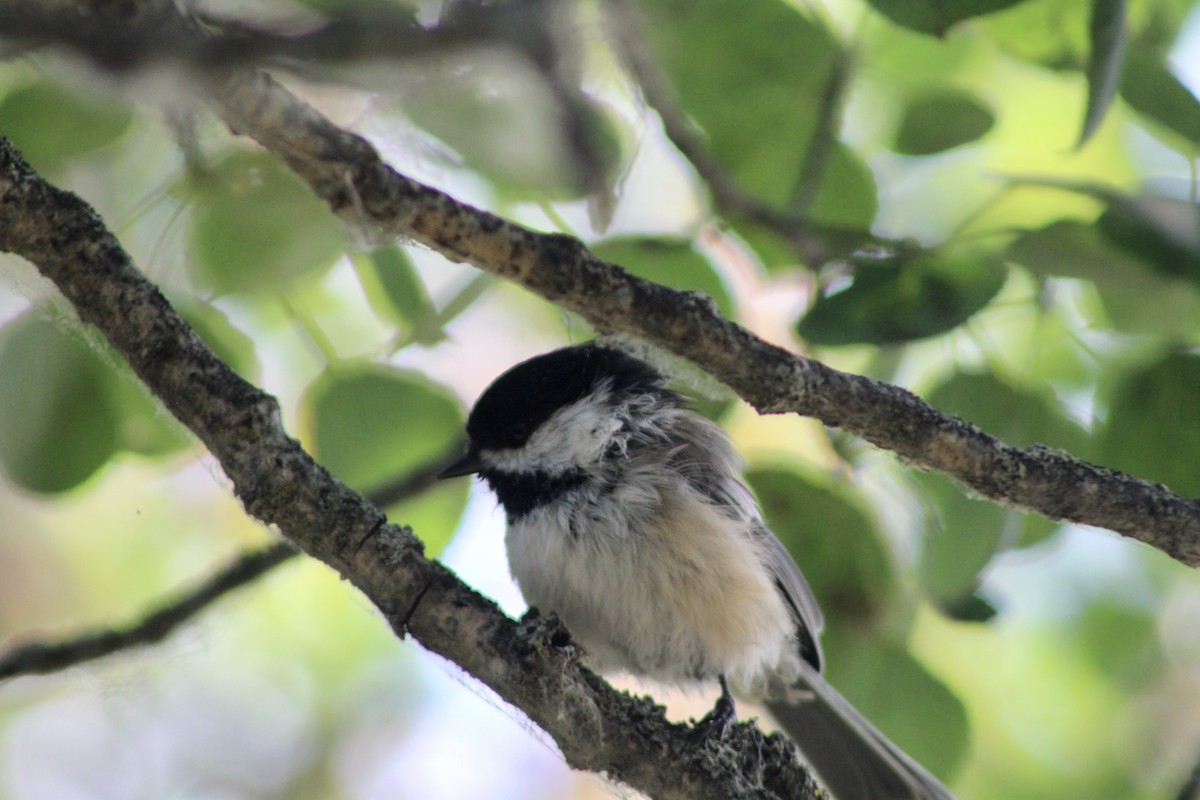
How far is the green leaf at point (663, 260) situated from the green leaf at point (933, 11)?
0.32 m

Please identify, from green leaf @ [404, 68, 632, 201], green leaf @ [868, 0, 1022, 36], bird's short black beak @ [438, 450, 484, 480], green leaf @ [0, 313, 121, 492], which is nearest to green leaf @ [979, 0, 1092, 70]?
green leaf @ [868, 0, 1022, 36]

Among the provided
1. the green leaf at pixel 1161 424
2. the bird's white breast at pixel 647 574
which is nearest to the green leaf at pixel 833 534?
the bird's white breast at pixel 647 574

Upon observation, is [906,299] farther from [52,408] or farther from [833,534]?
[52,408]

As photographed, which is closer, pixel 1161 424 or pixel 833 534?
pixel 1161 424

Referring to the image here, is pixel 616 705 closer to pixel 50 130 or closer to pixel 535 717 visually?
pixel 535 717

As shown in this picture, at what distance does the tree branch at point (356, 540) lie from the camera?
0.81m

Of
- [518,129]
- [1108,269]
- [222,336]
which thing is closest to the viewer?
[518,129]

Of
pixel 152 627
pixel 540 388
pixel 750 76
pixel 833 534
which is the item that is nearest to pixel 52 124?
pixel 152 627

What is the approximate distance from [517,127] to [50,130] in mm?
403

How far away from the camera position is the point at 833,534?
1.21 m

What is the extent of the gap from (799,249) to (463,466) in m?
0.52

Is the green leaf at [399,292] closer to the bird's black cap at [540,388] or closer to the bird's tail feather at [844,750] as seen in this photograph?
the bird's black cap at [540,388]

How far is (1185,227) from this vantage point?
2.94 ft

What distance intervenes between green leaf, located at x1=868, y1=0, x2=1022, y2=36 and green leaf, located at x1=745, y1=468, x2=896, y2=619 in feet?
1.75
